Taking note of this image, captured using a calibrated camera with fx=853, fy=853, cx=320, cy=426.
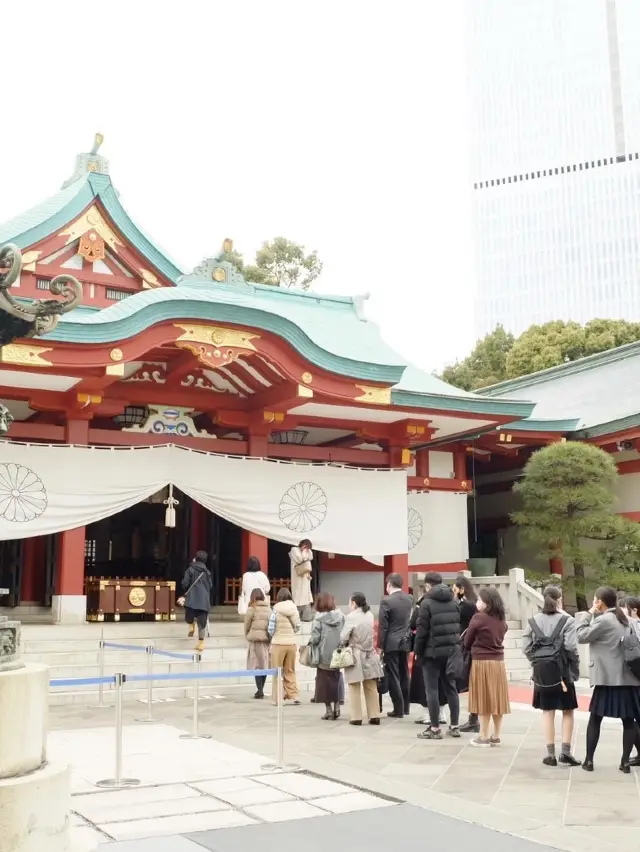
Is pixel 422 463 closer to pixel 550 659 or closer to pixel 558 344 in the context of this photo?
pixel 550 659

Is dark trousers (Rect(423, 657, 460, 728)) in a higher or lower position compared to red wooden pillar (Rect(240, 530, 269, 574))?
lower

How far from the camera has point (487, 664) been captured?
7551 millimetres

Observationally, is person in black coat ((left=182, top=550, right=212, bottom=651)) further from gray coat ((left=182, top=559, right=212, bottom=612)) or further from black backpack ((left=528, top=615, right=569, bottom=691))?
black backpack ((left=528, top=615, right=569, bottom=691))

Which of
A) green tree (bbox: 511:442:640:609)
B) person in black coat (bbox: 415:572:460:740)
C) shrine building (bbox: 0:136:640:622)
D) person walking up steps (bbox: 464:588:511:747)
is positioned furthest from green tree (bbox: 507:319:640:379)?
person walking up steps (bbox: 464:588:511:747)

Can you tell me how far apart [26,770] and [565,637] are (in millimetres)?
4344

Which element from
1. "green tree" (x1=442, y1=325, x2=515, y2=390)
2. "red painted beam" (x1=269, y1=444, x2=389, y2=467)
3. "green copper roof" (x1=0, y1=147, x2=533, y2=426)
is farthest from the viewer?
"green tree" (x1=442, y1=325, x2=515, y2=390)

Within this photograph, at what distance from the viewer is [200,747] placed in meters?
7.61

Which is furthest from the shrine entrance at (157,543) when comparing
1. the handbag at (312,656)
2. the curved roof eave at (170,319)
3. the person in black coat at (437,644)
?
the person in black coat at (437,644)

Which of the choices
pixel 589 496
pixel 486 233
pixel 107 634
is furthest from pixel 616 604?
pixel 486 233

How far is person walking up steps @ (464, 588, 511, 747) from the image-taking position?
752cm

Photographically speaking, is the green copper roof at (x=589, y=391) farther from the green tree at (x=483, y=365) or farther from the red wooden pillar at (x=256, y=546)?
the green tree at (x=483, y=365)

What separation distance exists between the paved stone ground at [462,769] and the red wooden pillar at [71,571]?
118 inches

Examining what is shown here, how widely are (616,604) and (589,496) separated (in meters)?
8.94

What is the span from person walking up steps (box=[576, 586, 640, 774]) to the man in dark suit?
2655 millimetres
